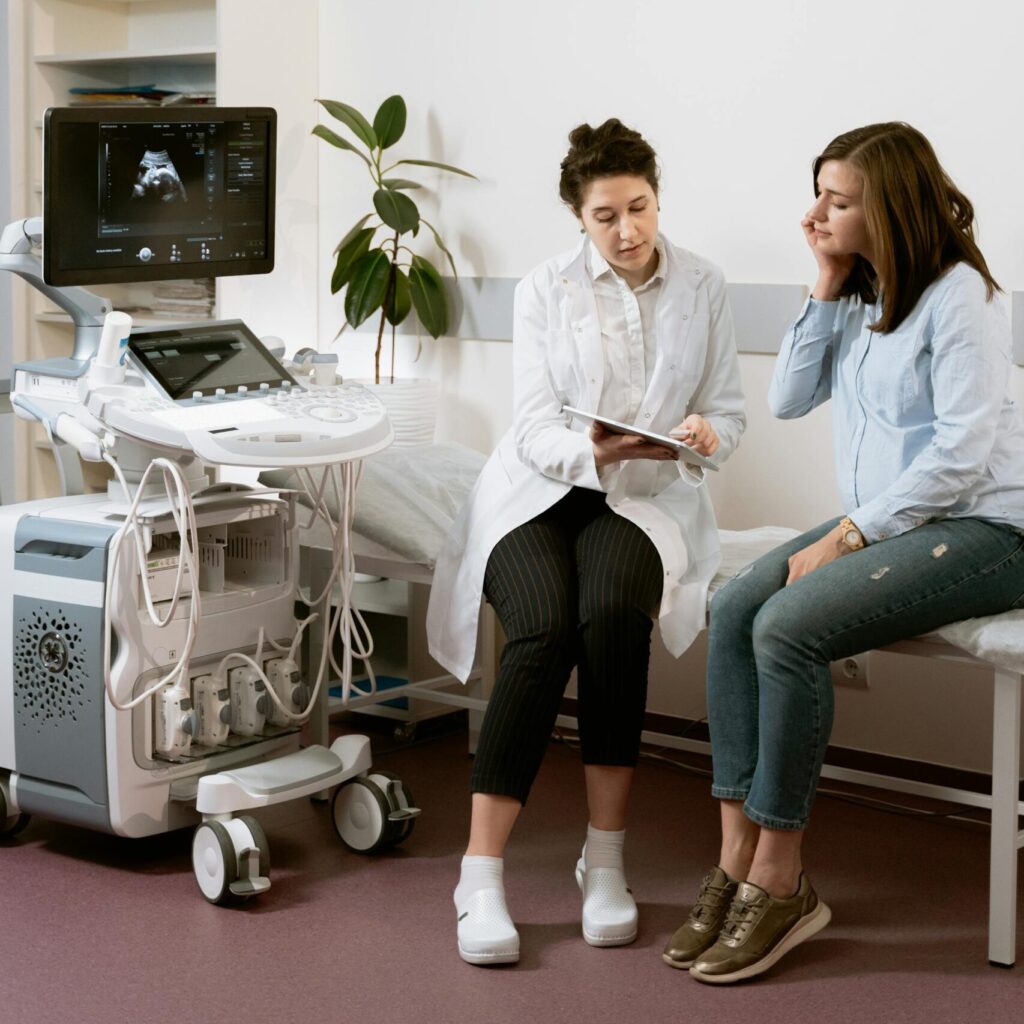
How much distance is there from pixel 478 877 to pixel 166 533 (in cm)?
79

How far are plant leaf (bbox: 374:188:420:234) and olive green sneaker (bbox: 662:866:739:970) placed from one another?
1.67 meters

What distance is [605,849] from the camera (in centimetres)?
227

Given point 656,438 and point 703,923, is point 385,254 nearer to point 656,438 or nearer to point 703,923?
point 656,438

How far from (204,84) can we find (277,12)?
1.48 feet

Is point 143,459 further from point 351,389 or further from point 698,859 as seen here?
point 698,859

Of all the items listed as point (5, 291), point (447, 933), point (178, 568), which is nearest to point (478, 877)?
point (447, 933)

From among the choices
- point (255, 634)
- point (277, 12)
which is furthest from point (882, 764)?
point (277, 12)

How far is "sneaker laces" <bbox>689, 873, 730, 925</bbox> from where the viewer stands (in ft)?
7.18

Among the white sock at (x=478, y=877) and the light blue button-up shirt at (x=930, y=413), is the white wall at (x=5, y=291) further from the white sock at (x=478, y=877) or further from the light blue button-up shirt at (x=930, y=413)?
the light blue button-up shirt at (x=930, y=413)

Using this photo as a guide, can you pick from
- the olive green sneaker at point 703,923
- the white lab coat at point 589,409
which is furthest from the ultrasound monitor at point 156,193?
the olive green sneaker at point 703,923

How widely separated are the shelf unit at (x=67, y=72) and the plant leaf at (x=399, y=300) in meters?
0.78

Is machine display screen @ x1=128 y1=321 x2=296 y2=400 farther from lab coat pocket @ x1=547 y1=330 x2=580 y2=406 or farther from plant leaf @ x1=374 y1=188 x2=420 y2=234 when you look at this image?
plant leaf @ x1=374 y1=188 x2=420 y2=234

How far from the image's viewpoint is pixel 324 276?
12.1 feet

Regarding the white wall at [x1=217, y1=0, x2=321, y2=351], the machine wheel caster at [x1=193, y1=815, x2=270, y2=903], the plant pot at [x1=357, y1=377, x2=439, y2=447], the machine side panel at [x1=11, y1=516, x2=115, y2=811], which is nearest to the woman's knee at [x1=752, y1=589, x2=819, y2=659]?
the machine wheel caster at [x1=193, y1=815, x2=270, y2=903]
